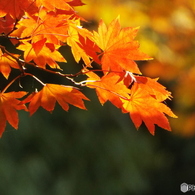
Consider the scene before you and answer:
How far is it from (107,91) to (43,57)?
6.0 inches

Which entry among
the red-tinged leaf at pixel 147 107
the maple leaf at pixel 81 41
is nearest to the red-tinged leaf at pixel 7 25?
the maple leaf at pixel 81 41

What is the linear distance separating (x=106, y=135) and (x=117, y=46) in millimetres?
2709

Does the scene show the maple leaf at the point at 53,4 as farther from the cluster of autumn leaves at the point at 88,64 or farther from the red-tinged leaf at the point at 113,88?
the red-tinged leaf at the point at 113,88

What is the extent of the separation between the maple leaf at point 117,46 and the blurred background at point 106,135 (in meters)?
1.93

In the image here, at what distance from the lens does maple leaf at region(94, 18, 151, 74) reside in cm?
94

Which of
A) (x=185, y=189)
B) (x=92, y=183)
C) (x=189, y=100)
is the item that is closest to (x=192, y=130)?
(x=189, y=100)

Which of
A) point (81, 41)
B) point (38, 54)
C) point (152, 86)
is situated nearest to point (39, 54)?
point (38, 54)

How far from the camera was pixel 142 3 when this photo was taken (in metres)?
3.29

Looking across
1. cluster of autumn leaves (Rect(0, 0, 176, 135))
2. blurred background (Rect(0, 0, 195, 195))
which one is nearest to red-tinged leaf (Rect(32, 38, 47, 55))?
cluster of autumn leaves (Rect(0, 0, 176, 135))

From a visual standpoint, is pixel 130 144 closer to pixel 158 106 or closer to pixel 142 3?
pixel 142 3

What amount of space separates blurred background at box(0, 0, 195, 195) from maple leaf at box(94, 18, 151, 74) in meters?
1.93

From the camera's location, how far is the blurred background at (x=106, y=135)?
306 centimetres

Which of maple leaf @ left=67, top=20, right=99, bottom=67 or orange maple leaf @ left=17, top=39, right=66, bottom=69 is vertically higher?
maple leaf @ left=67, top=20, right=99, bottom=67

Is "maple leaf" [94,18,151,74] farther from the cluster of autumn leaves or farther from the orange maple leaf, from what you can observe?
the orange maple leaf
